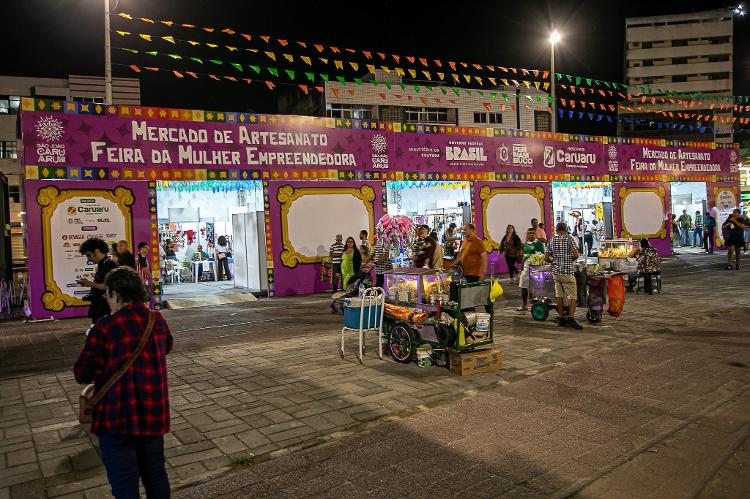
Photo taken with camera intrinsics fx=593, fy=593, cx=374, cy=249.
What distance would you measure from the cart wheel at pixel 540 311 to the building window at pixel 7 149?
40860 mm

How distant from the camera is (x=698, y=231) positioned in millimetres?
28922

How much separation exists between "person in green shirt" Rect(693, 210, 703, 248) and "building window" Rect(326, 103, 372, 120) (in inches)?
872

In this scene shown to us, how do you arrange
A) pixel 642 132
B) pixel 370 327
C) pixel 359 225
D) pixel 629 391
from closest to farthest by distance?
pixel 629 391 → pixel 370 327 → pixel 359 225 → pixel 642 132

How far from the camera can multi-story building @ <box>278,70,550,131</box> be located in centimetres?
4231

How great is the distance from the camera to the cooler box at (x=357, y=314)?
320 inches

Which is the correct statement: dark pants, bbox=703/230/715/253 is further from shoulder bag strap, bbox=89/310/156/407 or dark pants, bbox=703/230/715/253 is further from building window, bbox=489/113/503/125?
shoulder bag strap, bbox=89/310/156/407

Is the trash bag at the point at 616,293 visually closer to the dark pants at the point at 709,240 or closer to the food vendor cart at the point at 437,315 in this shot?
the food vendor cart at the point at 437,315

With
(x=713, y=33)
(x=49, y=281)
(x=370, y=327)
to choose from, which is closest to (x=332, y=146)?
(x=49, y=281)

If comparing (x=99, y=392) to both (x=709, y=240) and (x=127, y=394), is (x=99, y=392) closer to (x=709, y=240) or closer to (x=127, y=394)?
(x=127, y=394)

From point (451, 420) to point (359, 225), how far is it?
12.3 meters

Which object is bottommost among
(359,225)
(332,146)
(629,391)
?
(629,391)

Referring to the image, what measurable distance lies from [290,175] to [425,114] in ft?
98.2

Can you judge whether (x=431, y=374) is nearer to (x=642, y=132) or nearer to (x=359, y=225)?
(x=359, y=225)

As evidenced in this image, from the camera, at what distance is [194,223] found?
21422 millimetres
